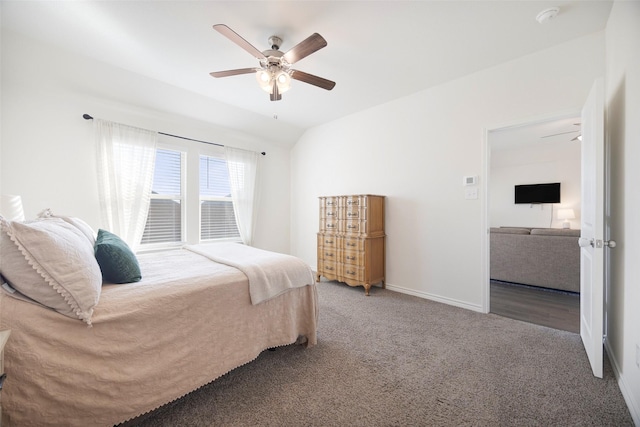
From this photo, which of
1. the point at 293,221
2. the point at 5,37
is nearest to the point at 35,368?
the point at 5,37

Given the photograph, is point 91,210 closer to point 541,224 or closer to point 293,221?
point 293,221

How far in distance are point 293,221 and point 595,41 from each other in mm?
4458

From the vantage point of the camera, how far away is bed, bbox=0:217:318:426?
39.4 inches

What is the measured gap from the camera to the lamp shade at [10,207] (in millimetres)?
1659

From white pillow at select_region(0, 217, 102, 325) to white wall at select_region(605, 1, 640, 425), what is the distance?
2.76m

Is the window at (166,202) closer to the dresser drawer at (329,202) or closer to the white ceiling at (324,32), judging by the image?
the white ceiling at (324,32)

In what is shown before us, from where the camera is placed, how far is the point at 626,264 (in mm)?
1537

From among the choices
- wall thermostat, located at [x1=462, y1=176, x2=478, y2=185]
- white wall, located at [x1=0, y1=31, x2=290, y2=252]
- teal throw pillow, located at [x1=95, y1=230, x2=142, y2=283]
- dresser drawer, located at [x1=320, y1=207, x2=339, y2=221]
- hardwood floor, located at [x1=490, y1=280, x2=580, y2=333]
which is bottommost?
hardwood floor, located at [x1=490, y1=280, x2=580, y2=333]

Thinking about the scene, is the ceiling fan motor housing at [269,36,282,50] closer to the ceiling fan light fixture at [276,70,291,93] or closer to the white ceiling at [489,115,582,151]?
the ceiling fan light fixture at [276,70,291,93]

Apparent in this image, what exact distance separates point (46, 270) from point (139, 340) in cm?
51

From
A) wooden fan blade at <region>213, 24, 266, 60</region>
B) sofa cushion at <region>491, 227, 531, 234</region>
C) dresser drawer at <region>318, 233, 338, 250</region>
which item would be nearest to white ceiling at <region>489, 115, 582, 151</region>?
sofa cushion at <region>491, 227, 531, 234</region>

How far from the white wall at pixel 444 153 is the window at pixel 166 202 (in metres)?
2.54

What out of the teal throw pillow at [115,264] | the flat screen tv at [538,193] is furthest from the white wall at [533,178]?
the teal throw pillow at [115,264]

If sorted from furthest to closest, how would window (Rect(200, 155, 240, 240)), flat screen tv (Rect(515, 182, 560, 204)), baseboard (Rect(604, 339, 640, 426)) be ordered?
flat screen tv (Rect(515, 182, 560, 204))
window (Rect(200, 155, 240, 240))
baseboard (Rect(604, 339, 640, 426))
